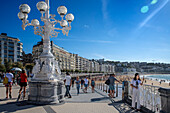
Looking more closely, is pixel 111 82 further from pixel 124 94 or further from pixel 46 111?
pixel 46 111

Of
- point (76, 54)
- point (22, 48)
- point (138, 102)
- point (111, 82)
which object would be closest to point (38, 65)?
point (111, 82)

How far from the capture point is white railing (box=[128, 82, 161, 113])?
527 cm

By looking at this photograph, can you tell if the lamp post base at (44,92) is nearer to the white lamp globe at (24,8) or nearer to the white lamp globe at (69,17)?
the white lamp globe at (24,8)

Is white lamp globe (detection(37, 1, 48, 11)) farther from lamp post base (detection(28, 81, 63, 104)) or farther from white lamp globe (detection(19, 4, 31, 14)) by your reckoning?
lamp post base (detection(28, 81, 63, 104))

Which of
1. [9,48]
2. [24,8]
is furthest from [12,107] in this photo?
[9,48]

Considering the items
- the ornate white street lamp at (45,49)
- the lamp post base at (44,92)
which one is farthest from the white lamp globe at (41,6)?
the lamp post base at (44,92)

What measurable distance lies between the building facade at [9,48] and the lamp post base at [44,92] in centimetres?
6550

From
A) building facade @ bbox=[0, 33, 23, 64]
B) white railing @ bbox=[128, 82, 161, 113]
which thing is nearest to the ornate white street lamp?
white railing @ bbox=[128, 82, 161, 113]

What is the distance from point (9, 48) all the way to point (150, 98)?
72141 millimetres

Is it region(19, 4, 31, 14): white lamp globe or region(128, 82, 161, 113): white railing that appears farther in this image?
region(19, 4, 31, 14): white lamp globe

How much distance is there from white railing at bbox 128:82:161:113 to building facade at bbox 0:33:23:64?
227 feet

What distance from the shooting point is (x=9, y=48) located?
6794 centimetres

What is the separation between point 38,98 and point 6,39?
226 ft

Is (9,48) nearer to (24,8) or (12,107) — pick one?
(24,8)
